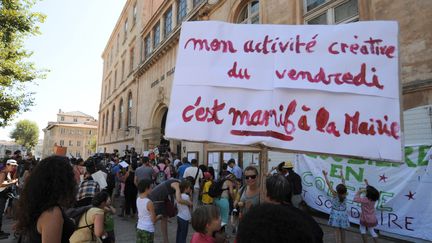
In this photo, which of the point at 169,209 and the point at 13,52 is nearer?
the point at 169,209

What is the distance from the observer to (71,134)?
82.8 metres

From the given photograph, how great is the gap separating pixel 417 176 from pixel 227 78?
18.0 ft

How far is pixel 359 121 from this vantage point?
8.90ft

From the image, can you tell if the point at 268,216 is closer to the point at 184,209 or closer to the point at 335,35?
the point at 335,35

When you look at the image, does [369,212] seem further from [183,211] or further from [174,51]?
[174,51]

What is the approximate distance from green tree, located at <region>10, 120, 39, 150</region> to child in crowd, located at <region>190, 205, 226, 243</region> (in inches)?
3539

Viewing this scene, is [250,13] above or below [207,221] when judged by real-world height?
above

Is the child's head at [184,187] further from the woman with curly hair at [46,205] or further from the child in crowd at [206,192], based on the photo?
the woman with curly hair at [46,205]

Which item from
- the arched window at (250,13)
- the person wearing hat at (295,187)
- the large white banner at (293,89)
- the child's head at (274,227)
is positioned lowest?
the person wearing hat at (295,187)

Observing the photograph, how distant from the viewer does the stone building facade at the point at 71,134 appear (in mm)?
80688

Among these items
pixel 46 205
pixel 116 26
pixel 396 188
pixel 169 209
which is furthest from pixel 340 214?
pixel 116 26

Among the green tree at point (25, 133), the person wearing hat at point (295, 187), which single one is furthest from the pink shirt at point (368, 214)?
the green tree at point (25, 133)

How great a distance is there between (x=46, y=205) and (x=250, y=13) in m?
13.2

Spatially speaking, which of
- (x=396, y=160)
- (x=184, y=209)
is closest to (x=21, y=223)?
(x=396, y=160)
